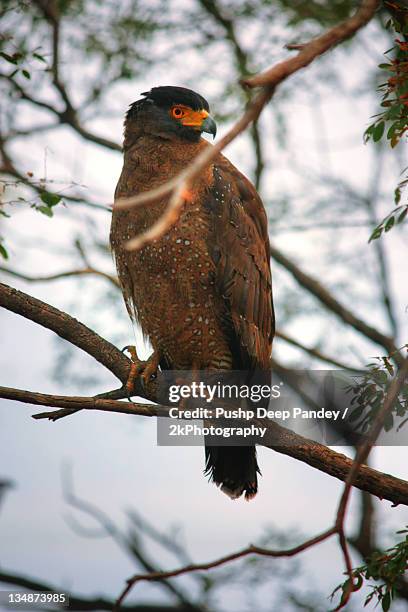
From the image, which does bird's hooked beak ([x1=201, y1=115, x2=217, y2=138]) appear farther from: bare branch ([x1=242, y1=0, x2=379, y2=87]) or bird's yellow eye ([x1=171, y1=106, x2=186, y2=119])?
bare branch ([x1=242, y1=0, x2=379, y2=87])

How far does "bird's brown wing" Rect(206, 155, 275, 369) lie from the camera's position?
3.97 meters

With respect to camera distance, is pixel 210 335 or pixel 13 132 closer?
pixel 210 335

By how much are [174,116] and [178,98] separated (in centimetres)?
10

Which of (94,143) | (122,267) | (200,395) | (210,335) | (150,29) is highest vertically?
(150,29)

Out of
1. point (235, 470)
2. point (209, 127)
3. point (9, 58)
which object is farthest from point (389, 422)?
point (9, 58)

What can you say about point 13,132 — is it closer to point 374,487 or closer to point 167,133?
point 167,133

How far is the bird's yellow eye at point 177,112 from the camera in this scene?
427 cm

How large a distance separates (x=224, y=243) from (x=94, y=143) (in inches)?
147

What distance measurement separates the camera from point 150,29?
24.1 feet

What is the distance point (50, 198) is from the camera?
357 centimetres

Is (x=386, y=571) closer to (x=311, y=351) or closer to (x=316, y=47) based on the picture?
(x=316, y=47)

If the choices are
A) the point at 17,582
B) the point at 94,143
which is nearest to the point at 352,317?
the point at 94,143

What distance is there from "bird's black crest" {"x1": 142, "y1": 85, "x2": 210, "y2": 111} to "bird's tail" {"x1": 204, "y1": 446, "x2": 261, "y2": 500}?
6.10 feet

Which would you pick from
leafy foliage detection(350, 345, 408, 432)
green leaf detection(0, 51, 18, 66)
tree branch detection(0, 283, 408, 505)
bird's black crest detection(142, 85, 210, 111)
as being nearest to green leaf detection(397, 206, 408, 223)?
leafy foliage detection(350, 345, 408, 432)
